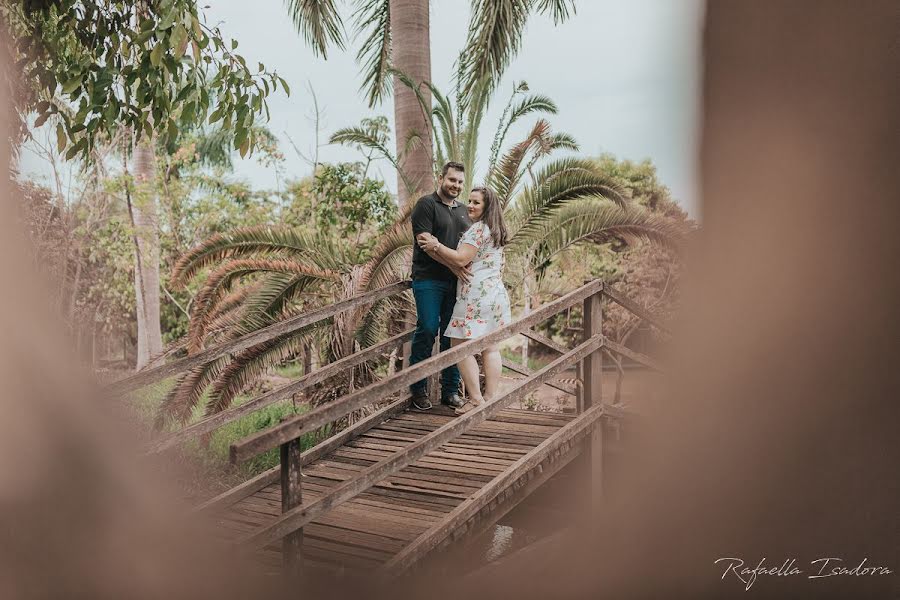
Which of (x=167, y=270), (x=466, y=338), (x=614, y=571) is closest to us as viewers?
(x=614, y=571)

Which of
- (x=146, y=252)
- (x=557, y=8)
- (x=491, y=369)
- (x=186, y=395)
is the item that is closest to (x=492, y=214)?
(x=491, y=369)

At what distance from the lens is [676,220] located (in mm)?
7871

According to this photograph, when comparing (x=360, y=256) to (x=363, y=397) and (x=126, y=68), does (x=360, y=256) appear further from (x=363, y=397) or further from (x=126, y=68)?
(x=363, y=397)

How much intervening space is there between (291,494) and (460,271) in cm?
224

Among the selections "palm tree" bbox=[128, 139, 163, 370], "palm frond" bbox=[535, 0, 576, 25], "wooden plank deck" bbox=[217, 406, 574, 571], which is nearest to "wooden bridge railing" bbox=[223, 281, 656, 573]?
"wooden plank deck" bbox=[217, 406, 574, 571]

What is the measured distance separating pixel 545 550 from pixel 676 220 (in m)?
4.16

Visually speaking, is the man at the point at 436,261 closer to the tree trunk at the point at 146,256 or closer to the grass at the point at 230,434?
the grass at the point at 230,434

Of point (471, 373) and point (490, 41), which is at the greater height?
point (490, 41)

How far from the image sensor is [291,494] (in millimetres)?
3125

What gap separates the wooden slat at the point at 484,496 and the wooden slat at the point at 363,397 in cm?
82

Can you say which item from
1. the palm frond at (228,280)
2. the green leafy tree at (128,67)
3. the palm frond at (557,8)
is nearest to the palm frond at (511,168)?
the palm frond at (228,280)

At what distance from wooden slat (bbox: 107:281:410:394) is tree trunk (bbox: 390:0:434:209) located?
11.3 feet

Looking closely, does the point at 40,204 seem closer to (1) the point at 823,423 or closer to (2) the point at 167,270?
(2) the point at 167,270

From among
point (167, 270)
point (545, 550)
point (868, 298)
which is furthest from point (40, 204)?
point (868, 298)
